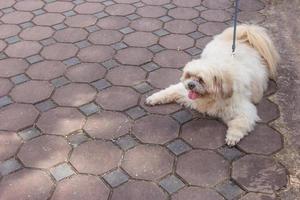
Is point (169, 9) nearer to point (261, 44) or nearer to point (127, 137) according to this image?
point (261, 44)

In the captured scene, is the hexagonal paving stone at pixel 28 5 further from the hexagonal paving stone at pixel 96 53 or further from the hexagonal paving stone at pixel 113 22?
the hexagonal paving stone at pixel 96 53


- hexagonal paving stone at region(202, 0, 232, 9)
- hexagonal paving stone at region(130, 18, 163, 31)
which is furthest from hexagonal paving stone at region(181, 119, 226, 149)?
hexagonal paving stone at region(202, 0, 232, 9)

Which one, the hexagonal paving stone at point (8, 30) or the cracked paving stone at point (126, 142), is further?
the hexagonal paving stone at point (8, 30)

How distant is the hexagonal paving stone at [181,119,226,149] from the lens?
13.1 feet

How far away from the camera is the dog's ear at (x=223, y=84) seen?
12.6ft

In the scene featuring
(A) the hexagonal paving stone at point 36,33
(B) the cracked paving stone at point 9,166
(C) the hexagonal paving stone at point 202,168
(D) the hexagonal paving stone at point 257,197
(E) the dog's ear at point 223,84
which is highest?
(E) the dog's ear at point 223,84

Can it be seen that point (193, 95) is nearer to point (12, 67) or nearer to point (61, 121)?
point (61, 121)

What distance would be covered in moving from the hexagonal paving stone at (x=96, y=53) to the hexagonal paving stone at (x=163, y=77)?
660 millimetres

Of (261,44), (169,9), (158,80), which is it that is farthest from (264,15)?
(158,80)

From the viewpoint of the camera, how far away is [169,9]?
6.29m

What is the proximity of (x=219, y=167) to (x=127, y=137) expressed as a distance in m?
0.86

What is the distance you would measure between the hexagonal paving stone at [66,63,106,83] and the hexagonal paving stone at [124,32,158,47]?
63 centimetres

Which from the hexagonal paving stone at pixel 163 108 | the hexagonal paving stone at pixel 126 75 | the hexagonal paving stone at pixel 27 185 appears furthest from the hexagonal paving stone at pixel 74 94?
the hexagonal paving stone at pixel 27 185

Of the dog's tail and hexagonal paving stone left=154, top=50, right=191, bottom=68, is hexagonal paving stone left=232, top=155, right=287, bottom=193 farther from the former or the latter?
hexagonal paving stone left=154, top=50, right=191, bottom=68
